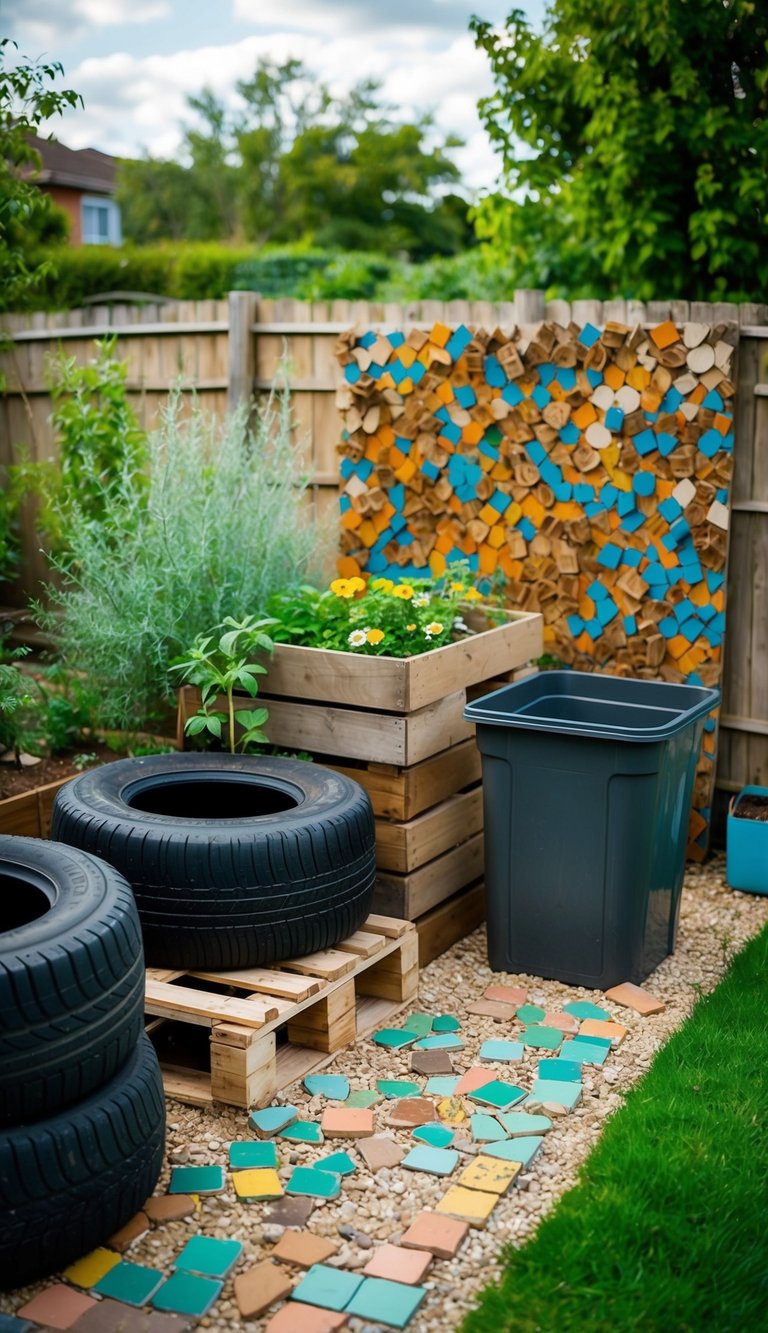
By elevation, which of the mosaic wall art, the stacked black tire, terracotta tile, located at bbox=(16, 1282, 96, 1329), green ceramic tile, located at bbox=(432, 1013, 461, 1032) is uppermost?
the mosaic wall art

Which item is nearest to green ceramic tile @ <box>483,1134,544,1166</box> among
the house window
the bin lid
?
the bin lid

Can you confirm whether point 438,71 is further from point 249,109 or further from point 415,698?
point 415,698

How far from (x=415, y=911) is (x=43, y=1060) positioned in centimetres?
175

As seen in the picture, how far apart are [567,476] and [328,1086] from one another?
262cm

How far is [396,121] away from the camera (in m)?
34.8

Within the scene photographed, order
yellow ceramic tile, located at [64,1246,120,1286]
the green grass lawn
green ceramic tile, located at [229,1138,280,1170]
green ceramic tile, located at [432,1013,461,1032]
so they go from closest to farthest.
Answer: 1. the green grass lawn
2. yellow ceramic tile, located at [64,1246,120,1286]
3. green ceramic tile, located at [229,1138,280,1170]
4. green ceramic tile, located at [432,1013,461,1032]

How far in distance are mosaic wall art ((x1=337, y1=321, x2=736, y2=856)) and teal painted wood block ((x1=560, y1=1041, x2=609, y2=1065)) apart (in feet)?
5.36

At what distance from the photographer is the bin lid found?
3.95 m

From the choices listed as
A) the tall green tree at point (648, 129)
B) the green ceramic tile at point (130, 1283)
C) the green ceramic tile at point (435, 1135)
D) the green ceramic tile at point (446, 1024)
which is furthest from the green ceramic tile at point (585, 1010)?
the tall green tree at point (648, 129)

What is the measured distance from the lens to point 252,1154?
2.77 metres

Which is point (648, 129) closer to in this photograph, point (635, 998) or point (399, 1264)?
point (635, 998)

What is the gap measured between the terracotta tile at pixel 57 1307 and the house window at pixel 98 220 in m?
31.8

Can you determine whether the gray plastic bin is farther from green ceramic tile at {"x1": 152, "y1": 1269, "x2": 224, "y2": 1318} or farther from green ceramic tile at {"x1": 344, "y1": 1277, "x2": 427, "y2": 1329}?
green ceramic tile at {"x1": 152, "y1": 1269, "x2": 224, "y2": 1318}

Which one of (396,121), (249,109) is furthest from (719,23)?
(249,109)
